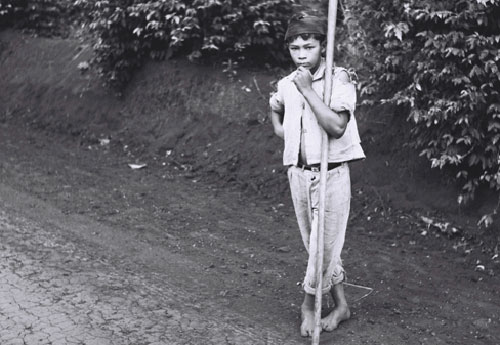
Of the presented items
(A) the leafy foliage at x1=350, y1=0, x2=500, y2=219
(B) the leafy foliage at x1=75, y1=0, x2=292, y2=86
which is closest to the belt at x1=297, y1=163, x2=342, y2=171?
(A) the leafy foliage at x1=350, y1=0, x2=500, y2=219

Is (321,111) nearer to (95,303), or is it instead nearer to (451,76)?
(95,303)

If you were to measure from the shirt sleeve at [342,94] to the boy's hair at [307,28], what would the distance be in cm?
24

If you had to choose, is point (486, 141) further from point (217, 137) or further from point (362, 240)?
point (217, 137)

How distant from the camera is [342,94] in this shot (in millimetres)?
3928

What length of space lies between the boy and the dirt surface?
0.62 meters

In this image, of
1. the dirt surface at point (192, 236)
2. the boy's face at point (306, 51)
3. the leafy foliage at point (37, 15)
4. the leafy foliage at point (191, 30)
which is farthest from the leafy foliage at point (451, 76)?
the leafy foliage at point (37, 15)

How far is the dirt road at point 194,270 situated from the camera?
14.2ft

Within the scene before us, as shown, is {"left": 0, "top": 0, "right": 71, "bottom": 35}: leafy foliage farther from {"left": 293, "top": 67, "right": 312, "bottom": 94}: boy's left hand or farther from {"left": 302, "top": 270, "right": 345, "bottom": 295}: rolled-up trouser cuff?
{"left": 302, "top": 270, "right": 345, "bottom": 295}: rolled-up trouser cuff

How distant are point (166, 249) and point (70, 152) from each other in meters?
3.44


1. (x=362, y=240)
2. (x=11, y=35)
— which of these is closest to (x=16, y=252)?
(x=362, y=240)

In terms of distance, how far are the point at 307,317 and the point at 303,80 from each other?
1446 millimetres

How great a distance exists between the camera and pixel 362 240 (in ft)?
19.7

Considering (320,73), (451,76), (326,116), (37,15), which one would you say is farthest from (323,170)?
(37,15)

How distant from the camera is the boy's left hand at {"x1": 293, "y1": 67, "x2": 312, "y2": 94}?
392 centimetres
